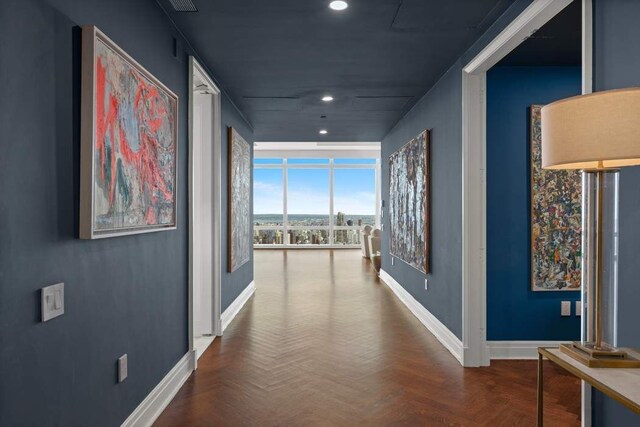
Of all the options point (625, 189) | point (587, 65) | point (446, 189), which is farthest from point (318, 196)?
point (625, 189)

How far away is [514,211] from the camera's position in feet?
12.6

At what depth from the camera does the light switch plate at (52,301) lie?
1589 mm

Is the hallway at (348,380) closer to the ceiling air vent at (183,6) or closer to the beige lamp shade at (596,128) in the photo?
the beige lamp shade at (596,128)

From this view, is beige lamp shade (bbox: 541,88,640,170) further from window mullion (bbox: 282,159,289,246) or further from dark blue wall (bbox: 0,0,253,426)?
window mullion (bbox: 282,159,289,246)

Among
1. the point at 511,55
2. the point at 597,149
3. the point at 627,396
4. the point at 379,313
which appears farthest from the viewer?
the point at 379,313

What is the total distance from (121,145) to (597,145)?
212 centimetres

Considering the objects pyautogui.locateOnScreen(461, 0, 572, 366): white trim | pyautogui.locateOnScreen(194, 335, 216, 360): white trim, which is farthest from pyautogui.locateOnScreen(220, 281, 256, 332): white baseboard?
pyautogui.locateOnScreen(461, 0, 572, 366): white trim

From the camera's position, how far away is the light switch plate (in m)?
1.59

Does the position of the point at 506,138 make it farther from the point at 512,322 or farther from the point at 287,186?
the point at 287,186

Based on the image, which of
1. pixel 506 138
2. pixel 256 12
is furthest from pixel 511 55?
pixel 256 12

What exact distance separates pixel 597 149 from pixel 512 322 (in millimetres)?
2720

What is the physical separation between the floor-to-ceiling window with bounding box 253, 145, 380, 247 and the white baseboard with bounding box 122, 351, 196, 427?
1074 centimetres

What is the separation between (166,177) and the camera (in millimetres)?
2838

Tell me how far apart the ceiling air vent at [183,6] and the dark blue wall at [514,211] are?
103 inches
